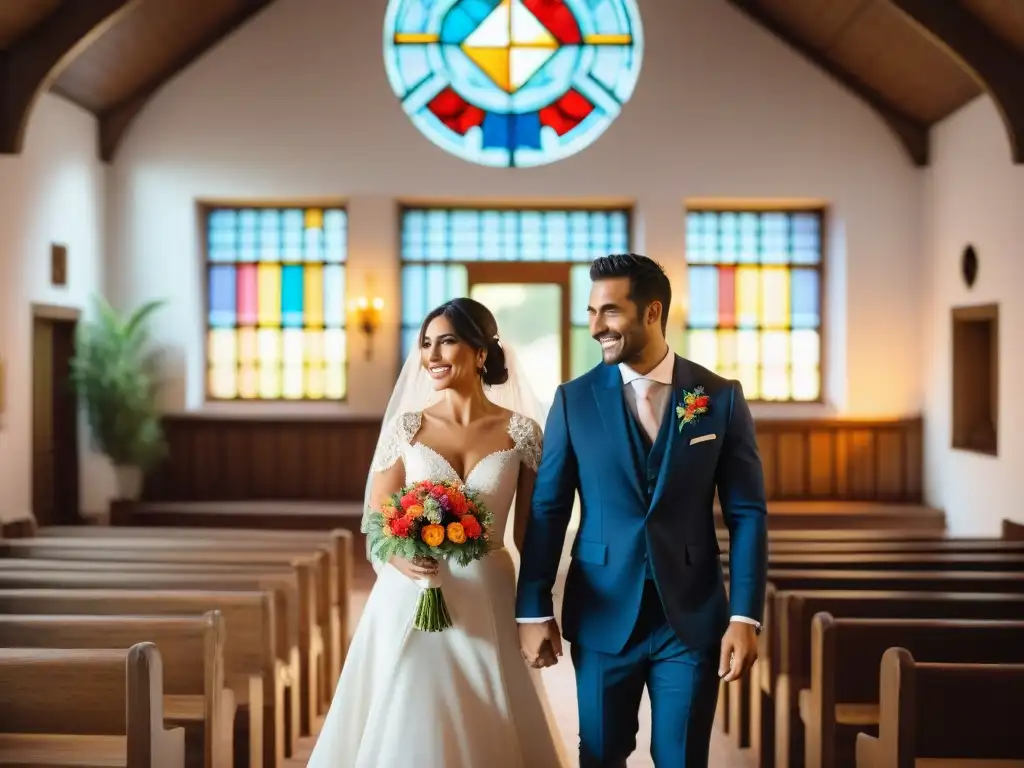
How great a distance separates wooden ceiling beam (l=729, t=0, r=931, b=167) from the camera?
32.9 ft

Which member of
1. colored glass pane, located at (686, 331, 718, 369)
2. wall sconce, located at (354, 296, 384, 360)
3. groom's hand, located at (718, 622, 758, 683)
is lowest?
groom's hand, located at (718, 622, 758, 683)

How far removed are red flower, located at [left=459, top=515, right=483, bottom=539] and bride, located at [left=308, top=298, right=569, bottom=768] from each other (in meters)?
0.16

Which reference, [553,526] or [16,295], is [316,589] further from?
[16,295]

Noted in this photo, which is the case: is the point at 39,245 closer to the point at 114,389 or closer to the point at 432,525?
the point at 114,389

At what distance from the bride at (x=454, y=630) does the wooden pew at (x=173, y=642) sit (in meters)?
0.44

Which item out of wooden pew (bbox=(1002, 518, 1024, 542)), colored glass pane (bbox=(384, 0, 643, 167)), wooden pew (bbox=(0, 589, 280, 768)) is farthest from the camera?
colored glass pane (bbox=(384, 0, 643, 167))

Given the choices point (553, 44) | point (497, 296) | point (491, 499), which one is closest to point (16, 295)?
point (497, 296)

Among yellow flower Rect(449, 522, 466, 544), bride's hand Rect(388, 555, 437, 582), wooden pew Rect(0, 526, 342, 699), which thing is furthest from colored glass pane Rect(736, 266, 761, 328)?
yellow flower Rect(449, 522, 466, 544)

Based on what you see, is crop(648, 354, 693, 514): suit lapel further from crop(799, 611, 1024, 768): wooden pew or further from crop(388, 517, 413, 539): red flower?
crop(799, 611, 1024, 768): wooden pew

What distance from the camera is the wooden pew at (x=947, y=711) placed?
9.06ft

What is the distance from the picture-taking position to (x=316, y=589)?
520 cm

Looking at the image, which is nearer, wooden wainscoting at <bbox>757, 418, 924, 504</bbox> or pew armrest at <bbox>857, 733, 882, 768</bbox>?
pew armrest at <bbox>857, 733, 882, 768</bbox>

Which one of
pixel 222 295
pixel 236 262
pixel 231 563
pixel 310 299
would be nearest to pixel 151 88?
pixel 236 262

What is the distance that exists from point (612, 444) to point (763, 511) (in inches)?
15.0
